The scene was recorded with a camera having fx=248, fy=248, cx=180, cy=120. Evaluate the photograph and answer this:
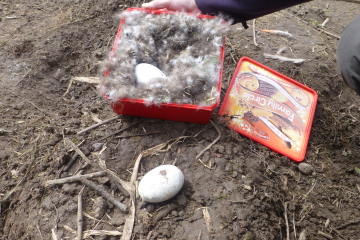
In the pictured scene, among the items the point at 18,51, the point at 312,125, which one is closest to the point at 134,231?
the point at 312,125

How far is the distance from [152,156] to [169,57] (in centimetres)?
75

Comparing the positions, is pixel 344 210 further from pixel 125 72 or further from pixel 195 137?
pixel 125 72

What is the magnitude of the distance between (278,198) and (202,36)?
4.09 feet

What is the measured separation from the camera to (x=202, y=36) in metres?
1.84

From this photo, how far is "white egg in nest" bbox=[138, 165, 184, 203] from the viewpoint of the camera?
1.39 m

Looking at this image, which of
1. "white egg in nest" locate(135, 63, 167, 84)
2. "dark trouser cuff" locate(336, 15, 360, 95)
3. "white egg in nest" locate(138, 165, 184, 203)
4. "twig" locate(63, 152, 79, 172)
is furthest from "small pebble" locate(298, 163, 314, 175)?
"twig" locate(63, 152, 79, 172)

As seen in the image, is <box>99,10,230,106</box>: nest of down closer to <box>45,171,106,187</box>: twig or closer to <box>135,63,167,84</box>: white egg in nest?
<box>135,63,167,84</box>: white egg in nest

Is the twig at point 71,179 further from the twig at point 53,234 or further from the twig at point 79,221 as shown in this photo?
the twig at point 53,234

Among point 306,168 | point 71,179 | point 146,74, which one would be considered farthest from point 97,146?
point 306,168

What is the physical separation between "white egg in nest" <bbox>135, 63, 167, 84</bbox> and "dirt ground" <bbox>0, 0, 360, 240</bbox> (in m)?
0.33

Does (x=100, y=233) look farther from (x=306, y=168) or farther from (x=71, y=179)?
(x=306, y=168)

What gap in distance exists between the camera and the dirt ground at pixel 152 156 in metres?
1.44

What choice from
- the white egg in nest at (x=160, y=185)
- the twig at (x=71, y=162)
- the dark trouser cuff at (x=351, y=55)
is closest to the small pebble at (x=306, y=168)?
the dark trouser cuff at (x=351, y=55)

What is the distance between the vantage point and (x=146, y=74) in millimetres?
1654
